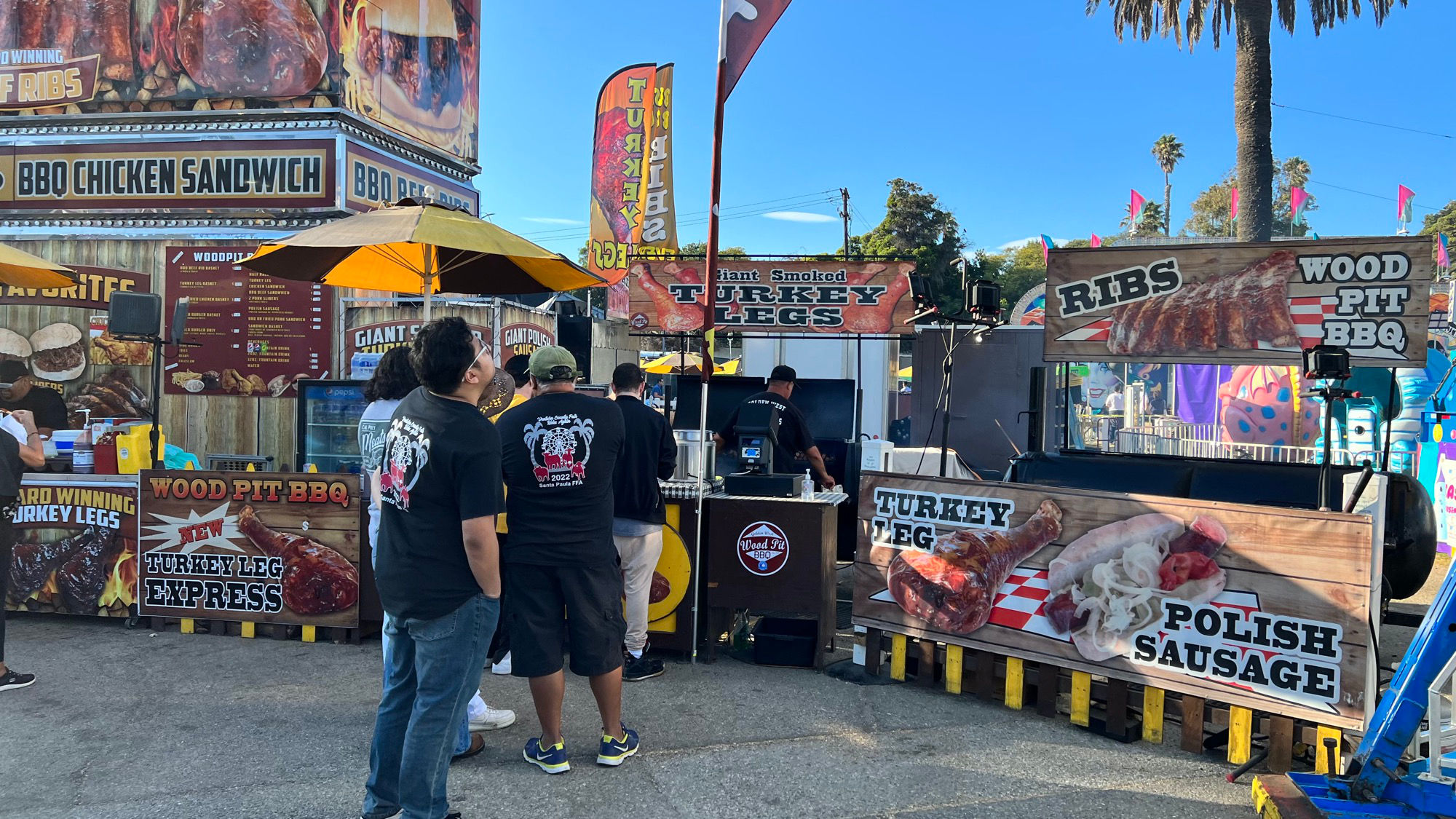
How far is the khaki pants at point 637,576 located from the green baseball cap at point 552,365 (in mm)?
1303

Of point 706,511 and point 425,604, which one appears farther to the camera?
point 706,511

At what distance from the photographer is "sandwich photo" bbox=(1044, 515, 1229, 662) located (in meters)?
4.56

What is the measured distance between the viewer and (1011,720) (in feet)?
16.4

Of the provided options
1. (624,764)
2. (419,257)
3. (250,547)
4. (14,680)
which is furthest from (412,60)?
(624,764)

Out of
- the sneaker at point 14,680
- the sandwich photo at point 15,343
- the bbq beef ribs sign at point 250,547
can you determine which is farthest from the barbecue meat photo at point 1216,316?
the sandwich photo at point 15,343

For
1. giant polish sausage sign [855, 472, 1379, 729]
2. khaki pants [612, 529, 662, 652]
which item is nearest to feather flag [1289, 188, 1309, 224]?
giant polish sausage sign [855, 472, 1379, 729]

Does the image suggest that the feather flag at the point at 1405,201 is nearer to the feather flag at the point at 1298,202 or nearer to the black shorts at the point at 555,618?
the feather flag at the point at 1298,202

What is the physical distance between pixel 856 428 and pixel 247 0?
26.2 ft

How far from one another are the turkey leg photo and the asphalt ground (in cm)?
50

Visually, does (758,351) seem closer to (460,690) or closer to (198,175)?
(198,175)

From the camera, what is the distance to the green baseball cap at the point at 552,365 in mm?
4387

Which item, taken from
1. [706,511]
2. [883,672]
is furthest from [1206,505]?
[706,511]

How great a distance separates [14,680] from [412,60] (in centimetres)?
814

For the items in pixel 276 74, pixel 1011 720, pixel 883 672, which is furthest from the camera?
pixel 276 74
